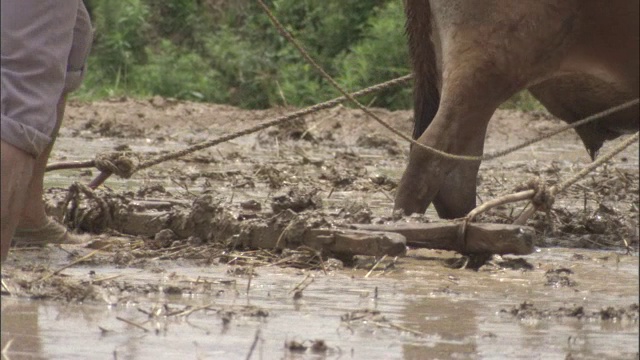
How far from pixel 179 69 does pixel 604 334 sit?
11.6 metres

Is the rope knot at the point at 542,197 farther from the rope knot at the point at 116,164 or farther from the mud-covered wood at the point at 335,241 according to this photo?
the rope knot at the point at 116,164

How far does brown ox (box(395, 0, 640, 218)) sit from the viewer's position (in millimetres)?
5047

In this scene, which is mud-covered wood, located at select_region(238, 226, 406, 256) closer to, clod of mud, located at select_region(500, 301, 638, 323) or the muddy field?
the muddy field

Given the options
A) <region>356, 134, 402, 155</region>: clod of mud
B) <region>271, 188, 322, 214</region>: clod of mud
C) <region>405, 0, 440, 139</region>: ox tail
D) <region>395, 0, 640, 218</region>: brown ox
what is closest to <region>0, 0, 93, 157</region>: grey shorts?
<region>271, 188, 322, 214</region>: clod of mud

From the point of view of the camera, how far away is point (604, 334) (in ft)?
11.4

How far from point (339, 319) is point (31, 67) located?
1049 mm

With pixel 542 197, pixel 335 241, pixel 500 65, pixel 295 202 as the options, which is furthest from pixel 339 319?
pixel 500 65

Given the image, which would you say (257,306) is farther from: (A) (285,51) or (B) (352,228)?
(A) (285,51)

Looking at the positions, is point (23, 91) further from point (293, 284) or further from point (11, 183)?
point (293, 284)

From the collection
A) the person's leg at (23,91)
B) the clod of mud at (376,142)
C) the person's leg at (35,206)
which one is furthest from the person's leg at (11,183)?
the clod of mud at (376,142)

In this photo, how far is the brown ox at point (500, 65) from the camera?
5047 millimetres

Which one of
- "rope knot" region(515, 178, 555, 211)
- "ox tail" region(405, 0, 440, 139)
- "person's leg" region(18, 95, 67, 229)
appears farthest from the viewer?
"ox tail" region(405, 0, 440, 139)

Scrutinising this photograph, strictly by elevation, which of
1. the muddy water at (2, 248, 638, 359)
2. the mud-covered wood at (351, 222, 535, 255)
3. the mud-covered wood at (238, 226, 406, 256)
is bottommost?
the muddy water at (2, 248, 638, 359)

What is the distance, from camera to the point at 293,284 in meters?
4.02
